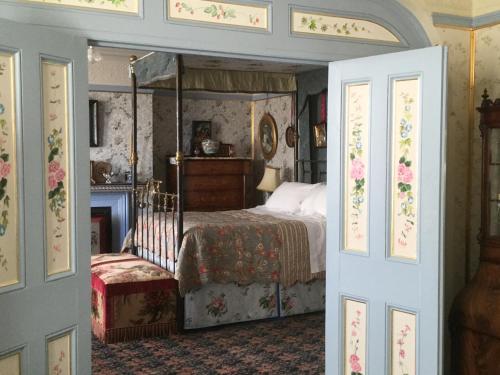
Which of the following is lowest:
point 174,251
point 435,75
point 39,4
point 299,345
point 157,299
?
point 299,345

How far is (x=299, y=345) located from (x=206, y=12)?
279 centimetres

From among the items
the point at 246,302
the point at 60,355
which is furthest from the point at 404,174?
the point at 246,302

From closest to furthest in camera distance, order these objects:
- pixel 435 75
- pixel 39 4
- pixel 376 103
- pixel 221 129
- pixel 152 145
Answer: pixel 39 4, pixel 435 75, pixel 376 103, pixel 152 145, pixel 221 129

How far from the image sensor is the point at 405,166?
131 inches

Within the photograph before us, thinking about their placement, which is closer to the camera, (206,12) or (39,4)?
(39,4)

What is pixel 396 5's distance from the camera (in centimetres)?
382

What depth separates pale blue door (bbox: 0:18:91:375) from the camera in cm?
250

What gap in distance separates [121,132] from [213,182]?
149 centimetres

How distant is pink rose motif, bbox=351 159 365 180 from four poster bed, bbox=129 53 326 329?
6.30ft

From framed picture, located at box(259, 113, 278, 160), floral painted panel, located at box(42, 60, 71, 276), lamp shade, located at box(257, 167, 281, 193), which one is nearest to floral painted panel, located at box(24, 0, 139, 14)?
floral painted panel, located at box(42, 60, 71, 276)

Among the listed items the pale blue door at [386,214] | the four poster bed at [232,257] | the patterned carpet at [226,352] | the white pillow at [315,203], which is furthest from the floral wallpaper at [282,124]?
the pale blue door at [386,214]

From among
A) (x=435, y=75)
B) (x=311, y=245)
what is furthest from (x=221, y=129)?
(x=435, y=75)

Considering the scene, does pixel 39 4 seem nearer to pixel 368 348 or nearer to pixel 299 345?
pixel 368 348

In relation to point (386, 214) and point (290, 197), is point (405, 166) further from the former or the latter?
point (290, 197)
